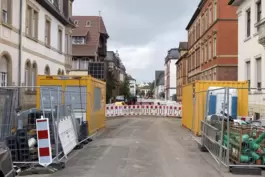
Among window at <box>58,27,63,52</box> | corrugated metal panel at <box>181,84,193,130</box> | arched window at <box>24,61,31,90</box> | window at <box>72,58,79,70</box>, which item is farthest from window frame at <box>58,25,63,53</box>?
window at <box>72,58,79,70</box>

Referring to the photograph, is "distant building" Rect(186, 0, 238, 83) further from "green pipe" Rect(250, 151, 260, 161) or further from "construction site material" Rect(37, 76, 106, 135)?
"green pipe" Rect(250, 151, 260, 161)

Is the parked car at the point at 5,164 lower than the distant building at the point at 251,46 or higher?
lower

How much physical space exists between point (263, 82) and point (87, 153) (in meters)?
13.6

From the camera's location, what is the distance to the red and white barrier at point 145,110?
36625mm

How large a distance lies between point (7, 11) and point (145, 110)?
19.5 meters

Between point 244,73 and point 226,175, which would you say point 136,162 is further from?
point 244,73

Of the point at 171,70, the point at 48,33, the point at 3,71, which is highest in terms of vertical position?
the point at 171,70

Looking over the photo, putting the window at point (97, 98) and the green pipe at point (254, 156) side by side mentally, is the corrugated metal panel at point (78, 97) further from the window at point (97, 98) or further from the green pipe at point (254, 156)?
the green pipe at point (254, 156)

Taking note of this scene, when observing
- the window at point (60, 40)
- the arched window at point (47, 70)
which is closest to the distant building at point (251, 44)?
the arched window at point (47, 70)

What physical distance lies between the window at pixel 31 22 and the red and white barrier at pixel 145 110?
36.6 feet

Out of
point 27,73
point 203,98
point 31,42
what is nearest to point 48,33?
point 31,42

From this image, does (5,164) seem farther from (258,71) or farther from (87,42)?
(87,42)

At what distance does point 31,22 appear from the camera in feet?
87.9

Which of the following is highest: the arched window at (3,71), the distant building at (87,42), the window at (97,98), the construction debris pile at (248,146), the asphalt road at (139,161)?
the distant building at (87,42)
